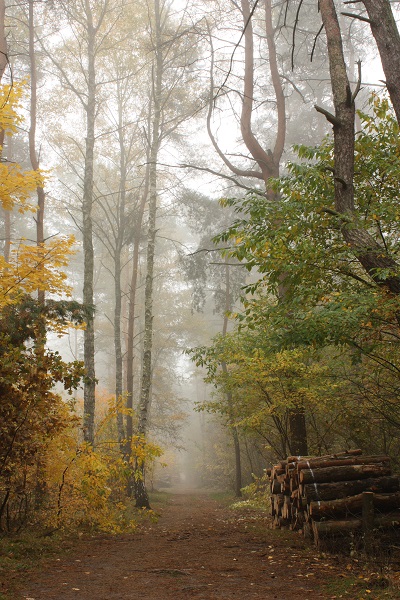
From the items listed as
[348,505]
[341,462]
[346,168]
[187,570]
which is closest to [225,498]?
[341,462]

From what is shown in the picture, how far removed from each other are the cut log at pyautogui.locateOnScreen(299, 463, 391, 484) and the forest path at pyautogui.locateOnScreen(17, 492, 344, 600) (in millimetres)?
951

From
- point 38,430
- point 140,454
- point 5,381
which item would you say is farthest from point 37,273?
point 140,454

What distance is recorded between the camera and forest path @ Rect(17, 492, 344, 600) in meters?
4.45

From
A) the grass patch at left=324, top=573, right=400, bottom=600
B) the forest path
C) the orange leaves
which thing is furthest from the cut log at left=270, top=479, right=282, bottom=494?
the orange leaves

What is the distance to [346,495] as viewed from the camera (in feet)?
21.8

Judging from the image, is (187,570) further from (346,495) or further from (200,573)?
(346,495)

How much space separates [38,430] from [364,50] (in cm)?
2128

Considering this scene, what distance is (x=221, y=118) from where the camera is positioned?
1267 centimetres

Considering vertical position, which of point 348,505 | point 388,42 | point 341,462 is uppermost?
point 388,42

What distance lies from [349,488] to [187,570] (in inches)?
104

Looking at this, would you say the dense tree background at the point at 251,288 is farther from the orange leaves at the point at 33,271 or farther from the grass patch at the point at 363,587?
the grass patch at the point at 363,587

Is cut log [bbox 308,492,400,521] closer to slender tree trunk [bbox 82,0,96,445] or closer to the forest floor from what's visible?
the forest floor

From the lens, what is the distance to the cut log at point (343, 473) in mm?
6730

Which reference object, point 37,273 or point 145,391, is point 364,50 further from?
point 37,273
